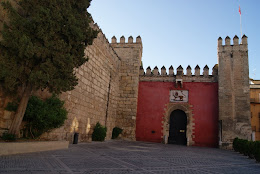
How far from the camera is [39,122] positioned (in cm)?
561

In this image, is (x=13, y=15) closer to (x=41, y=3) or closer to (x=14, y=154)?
(x=41, y=3)

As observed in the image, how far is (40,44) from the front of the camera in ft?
16.3

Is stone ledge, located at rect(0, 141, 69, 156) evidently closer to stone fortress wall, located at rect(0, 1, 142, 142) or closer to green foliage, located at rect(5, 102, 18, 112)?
stone fortress wall, located at rect(0, 1, 142, 142)

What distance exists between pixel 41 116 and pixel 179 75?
10232 millimetres

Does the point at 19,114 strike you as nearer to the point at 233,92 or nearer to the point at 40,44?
the point at 40,44

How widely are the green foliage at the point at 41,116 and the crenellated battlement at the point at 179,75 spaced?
365 inches

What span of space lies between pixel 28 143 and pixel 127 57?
10661 mm

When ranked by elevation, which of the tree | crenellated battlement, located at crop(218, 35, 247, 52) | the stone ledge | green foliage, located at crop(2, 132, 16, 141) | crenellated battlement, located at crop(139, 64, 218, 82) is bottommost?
the stone ledge

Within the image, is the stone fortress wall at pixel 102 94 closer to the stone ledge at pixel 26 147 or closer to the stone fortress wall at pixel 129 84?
the stone fortress wall at pixel 129 84

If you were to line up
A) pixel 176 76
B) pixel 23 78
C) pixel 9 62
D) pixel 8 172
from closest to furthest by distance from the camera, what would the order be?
pixel 8 172 → pixel 9 62 → pixel 23 78 → pixel 176 76

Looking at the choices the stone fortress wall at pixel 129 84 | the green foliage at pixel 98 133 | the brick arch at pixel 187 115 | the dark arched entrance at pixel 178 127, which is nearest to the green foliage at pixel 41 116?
the stone fortress wall at pixel 129 84

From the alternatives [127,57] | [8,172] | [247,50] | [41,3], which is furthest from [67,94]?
[247,50]

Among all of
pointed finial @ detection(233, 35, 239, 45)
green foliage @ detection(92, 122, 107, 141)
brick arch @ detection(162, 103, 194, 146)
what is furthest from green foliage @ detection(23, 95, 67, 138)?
pointed finial @ detection(233, 35, 239, 45)

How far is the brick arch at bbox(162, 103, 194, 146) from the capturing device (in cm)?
1322
